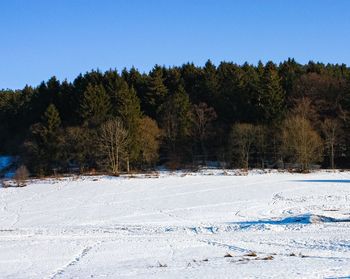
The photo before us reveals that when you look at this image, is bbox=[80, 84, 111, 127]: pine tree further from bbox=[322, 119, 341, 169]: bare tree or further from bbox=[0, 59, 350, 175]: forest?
bbox=[322, 119, 341, 169]: bare tree

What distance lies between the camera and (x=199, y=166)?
68.1 m

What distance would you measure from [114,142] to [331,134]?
28.0m

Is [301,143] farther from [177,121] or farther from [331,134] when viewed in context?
[177,121]

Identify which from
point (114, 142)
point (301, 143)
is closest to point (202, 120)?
point (114, 142)

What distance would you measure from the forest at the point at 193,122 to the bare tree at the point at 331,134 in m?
0.15

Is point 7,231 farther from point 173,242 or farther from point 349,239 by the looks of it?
point 349,239

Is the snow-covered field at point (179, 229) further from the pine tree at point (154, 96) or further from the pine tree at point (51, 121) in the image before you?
the pine tree at point (154, 96)

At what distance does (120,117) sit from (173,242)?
2003 inches

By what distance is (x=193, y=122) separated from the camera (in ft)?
246

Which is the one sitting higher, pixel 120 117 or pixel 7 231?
pixel 120 117

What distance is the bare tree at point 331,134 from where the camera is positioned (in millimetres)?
65062

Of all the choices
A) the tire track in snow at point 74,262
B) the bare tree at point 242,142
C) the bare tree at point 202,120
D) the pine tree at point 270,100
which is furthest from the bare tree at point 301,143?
the tire track in snow at point 74,262

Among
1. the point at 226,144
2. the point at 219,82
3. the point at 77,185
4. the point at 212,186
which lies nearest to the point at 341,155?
the point at 226,144

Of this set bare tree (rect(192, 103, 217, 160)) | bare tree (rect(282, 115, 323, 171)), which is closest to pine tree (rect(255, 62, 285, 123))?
bare tree (rect(192, 103, 217, 160))
